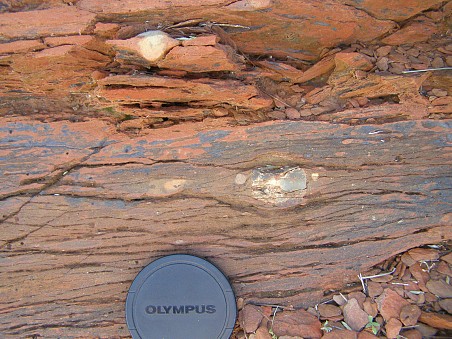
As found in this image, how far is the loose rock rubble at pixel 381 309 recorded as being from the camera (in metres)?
2.86

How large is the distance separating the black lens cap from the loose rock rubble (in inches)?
7.1

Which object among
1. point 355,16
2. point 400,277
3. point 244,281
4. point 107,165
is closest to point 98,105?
point 107,165

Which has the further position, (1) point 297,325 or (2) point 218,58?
(1) point 297,325

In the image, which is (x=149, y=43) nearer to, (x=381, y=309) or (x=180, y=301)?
(x=180, y=301)

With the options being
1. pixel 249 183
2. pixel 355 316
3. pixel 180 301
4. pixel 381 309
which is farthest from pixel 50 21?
pixel 381 309

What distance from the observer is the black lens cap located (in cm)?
288

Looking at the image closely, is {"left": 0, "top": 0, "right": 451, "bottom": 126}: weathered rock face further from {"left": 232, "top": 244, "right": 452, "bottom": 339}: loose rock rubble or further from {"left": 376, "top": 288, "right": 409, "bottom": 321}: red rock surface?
{"left": 376, "top": 288, "right": 409, "bottom": 321}: red rock surface

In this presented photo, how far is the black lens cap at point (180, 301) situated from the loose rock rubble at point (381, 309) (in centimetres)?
18

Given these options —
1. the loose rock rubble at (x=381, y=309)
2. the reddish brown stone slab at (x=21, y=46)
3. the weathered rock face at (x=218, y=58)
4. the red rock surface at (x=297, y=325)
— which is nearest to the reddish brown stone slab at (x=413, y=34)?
the weathered rock face at (x=218, y=58)

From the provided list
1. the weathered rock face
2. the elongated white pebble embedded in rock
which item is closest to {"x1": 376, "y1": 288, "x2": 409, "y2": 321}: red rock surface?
the weathered rock face

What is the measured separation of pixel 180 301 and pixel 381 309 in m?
1.43

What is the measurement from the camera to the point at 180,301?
9.56ft

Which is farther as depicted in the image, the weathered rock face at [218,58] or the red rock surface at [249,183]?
the red rock surface at [249,183]

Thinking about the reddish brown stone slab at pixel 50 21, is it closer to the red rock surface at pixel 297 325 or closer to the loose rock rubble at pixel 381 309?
the loose rock rubble at pixel 381 309
